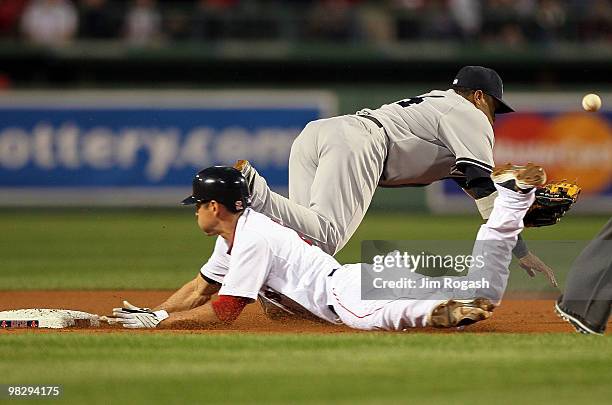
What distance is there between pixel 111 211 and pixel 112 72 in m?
2.00

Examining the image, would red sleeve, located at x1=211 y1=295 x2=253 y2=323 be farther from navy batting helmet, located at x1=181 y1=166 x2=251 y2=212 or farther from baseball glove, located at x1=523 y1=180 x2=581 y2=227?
baseball glove, located at x1=523 y1=180 x2=581 y2=227

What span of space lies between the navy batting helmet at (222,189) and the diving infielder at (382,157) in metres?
0.55

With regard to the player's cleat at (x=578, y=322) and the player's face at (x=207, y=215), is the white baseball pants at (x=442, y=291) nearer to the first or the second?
the player's cleat at (x=578, y=322)

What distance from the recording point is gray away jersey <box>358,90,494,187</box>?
706 centimetres

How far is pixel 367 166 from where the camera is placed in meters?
7.25

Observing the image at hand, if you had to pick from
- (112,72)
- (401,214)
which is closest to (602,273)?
(401,214)

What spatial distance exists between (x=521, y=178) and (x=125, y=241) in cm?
777

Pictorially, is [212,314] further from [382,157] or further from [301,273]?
[382,157]

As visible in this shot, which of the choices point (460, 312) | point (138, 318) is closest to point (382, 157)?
point (460, 312)

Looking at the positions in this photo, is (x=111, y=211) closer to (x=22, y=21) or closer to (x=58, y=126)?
(x=58, y=126)

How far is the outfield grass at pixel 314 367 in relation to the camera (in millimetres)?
4703

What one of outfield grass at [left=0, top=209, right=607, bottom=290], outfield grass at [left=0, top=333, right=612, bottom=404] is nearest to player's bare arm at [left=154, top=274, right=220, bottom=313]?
outfield grass at [left=0, top=333, right=612, bottom=404]

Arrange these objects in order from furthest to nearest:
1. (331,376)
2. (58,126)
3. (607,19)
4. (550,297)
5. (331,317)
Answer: (607,19) < (58,126) < (550,297) < (331,317) < (331,376)

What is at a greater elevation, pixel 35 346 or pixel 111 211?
pixel 35 346
